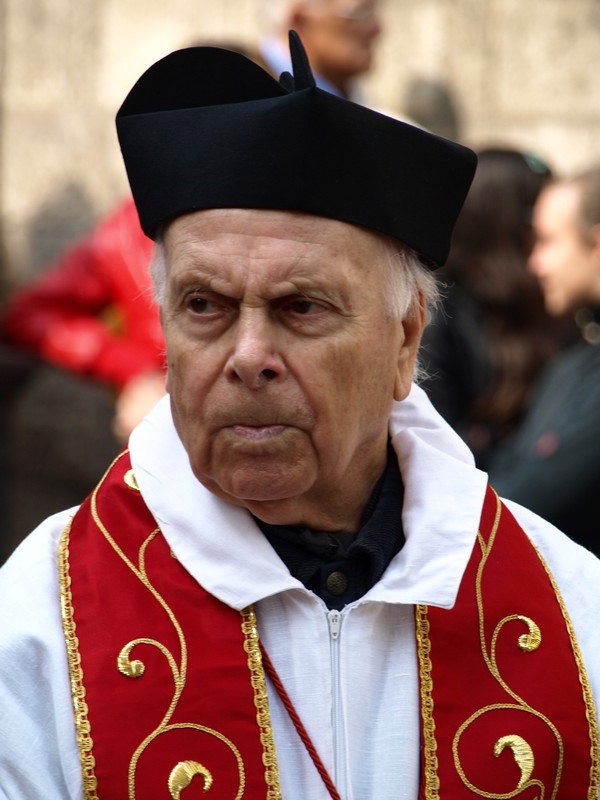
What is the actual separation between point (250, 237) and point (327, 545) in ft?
2.03

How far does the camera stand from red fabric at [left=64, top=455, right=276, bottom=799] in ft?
8.14

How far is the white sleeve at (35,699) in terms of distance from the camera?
2.43 meters

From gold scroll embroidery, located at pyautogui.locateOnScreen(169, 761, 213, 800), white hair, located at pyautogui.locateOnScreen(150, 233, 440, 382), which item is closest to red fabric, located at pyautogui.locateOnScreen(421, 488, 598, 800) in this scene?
gold scroll embroidery, located at pyautogui.locateOnScreen(169, 761, 213, 800)

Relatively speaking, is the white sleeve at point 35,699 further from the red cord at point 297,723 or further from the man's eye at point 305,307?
the man's eye at point 305,307

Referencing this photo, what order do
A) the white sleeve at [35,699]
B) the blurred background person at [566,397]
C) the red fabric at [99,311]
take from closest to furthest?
the white sleeve at [35,699] → the blurred background person at [566,397] → the red fabric at [99,311]

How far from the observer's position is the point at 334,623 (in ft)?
Result: 8.63

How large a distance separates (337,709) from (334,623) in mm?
154

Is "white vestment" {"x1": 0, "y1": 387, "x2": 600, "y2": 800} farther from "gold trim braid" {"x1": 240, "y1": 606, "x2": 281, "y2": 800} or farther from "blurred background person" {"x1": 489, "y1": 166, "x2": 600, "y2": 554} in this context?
"blurred background person" {"x1": 489, "y1": 166, "x2": 600, "y2": 554}

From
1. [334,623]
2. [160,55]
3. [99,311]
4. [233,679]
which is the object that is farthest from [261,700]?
[160,55]

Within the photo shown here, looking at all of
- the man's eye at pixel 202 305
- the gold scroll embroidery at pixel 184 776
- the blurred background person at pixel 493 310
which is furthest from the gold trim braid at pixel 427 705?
the blurred background person at pixel 493 310

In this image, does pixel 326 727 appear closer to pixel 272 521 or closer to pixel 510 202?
pixel 272 521

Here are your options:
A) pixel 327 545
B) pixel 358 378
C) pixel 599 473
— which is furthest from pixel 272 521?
pixel 599 473

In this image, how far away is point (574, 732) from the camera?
270 cm

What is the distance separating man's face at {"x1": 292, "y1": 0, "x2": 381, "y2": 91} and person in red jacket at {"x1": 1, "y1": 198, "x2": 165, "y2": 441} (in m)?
0.87
